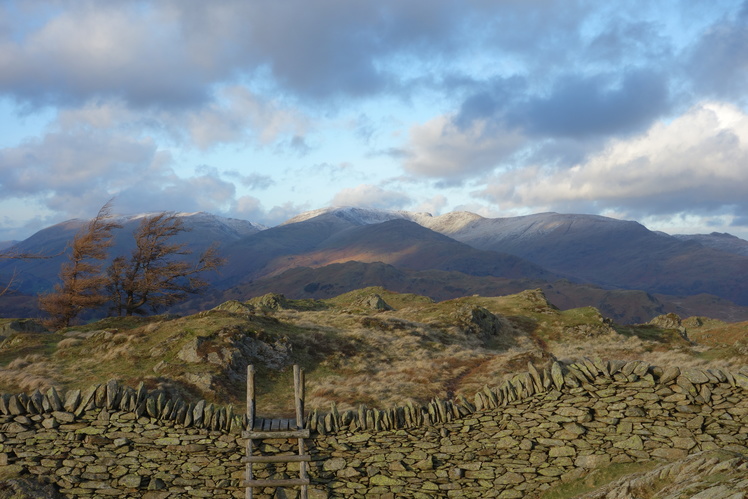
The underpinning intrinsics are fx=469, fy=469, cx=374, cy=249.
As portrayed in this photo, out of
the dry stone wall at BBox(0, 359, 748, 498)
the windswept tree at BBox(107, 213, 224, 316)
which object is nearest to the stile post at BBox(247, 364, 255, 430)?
the dry stone wall at BBox(0, 359, 748, 498)

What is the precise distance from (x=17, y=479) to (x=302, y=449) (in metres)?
7.24

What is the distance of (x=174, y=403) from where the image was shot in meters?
14.9

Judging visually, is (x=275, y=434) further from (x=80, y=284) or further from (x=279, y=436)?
(x=80, y=284)

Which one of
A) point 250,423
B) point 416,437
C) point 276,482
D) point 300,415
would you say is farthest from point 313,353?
point 276,482

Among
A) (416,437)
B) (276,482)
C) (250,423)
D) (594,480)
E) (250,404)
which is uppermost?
(250,404)

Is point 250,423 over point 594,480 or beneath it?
over

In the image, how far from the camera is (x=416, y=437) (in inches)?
565

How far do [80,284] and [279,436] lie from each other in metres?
37.6

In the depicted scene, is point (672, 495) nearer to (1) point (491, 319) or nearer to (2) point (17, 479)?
(2) point (17, 479)

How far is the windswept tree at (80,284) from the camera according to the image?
42.6 meters

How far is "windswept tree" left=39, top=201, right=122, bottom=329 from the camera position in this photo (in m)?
42.6

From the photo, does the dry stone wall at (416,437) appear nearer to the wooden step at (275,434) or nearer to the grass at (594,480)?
the grass at (594,480)

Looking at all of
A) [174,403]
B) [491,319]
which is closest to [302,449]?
[174,403]

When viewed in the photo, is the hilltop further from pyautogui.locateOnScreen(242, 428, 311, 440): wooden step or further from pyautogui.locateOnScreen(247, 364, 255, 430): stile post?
pyautogui.locateOnScreen(242, 428, 311, 440): wooden step
